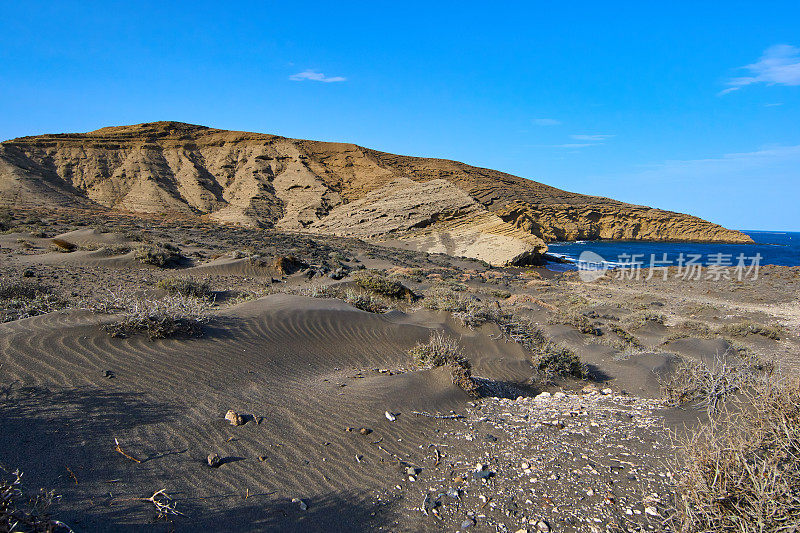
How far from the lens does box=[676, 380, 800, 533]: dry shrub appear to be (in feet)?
7.27

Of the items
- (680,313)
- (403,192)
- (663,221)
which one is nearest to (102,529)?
(680,313)

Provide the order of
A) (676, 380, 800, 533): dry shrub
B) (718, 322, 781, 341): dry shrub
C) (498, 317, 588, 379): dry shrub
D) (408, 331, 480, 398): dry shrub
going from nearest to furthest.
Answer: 1. (676, 380, 800, 533): dry shrub
2. (408, 331, 480, 398): dry shrub
3. (498, 317, 588, 379): dry shrub
4. (718, 322, 781, 341): dry shrub

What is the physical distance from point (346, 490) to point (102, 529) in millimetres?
1544

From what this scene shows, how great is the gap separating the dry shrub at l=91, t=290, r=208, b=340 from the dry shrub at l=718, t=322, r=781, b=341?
560 inches

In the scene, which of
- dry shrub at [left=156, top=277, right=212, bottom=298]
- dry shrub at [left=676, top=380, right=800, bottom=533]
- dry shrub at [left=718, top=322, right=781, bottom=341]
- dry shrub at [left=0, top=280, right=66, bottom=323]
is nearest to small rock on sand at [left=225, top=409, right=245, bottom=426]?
dry shrub at [left=676, top=380, right=800, bottom=533]

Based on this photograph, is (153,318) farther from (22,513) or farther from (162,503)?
(22,513)

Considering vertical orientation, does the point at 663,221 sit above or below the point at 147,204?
above

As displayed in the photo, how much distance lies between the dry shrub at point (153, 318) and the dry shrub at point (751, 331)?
14.2 metres

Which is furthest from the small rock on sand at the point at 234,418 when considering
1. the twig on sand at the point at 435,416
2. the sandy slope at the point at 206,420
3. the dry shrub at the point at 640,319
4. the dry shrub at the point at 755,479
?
the dry shrub at the point at 640,319

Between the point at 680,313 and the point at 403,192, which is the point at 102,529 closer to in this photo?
the point at 680,313

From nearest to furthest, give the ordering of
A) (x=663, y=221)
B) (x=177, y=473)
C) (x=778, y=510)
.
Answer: (x=778, y=510)
(x=177, y=473)
(x=663, y=221)

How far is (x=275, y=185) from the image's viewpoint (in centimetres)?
4566

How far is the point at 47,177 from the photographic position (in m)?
39.9

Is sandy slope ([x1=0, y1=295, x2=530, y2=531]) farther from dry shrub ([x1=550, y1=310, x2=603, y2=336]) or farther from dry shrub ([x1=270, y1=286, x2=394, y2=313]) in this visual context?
dry shrub ([x1=550, y1=310, x2=603, y2=336])
